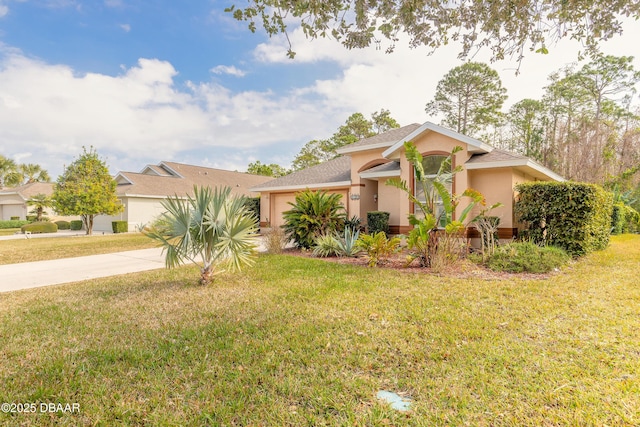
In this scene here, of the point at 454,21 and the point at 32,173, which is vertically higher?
the point at 32,173

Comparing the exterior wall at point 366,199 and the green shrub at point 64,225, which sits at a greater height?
the exterior wall at point 366,199

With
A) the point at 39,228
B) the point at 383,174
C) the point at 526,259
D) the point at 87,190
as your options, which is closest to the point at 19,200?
the point at 39,228

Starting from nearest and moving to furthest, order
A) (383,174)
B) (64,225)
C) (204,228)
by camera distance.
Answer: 1. (204,228)
2. (383,174)
3. (64,225)

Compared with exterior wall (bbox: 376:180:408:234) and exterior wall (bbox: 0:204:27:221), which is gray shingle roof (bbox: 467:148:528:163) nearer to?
exterior wall (bbox: 376:180:408:234)

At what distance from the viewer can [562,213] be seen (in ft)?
33.0

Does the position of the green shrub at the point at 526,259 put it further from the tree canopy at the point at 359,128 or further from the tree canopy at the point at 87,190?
the tree canopy at the point at 359,128

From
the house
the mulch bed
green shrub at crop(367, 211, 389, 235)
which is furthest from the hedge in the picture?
green shrub at crop(367, 211, 389, 235)

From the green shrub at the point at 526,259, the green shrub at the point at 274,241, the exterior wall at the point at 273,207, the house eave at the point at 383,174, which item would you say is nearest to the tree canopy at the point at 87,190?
the exterior wall at the point at 273,207

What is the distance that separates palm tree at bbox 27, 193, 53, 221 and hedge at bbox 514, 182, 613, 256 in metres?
40.5

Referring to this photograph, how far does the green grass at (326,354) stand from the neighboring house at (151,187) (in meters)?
16.6

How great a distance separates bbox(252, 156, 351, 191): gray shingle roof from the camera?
18.9 m

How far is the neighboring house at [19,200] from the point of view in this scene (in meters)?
34.2

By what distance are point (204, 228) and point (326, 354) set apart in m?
4.18

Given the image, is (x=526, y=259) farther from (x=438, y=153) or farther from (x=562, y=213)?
(x=438, y=153)
